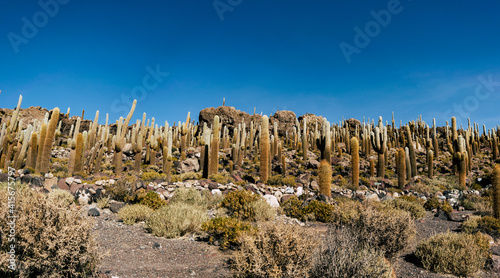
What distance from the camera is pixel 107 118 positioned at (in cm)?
3547

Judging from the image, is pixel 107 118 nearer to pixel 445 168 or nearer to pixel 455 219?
pixel 455 219

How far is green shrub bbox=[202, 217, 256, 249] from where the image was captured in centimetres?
752

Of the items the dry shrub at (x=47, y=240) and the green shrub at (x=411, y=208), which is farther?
the green shrub at (x=411, y=208)

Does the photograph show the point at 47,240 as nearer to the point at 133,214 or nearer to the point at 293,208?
the point at 133,214

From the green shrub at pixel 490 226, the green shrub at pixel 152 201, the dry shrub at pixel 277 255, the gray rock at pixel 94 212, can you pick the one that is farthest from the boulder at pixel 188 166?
the dry shrub at pixel 277 255

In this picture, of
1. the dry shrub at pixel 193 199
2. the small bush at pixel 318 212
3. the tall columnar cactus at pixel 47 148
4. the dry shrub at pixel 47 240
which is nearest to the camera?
the dry shrub at pixel 47 240

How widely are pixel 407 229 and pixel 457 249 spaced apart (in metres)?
1.27

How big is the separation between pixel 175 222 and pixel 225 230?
1.68 m

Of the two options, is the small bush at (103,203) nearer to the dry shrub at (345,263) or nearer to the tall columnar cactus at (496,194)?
the dry shrub at (345,263)

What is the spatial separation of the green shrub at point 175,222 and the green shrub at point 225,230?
0.57 metres

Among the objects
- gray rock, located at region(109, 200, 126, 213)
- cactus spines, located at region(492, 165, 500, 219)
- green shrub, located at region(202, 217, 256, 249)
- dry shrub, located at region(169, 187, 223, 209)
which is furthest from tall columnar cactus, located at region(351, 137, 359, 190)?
gray rock, located at region(109, 200, 126, 213)

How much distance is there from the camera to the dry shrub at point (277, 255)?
15.6 ft

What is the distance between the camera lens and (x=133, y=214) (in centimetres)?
985

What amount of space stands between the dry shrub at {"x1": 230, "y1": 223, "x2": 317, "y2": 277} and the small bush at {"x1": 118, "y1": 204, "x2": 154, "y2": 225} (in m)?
5.79
